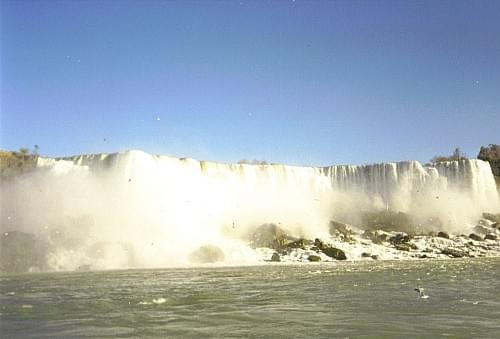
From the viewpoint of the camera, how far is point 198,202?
3066cm

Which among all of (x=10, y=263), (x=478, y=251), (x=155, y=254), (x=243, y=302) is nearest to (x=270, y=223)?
(x=155, y=254)

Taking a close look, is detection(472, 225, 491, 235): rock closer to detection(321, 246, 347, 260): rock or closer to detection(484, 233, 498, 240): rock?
detection(484, 233, 498, 240): rock

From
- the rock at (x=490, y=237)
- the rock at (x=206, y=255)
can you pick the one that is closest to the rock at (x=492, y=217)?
the rock at (x=490, y=237)

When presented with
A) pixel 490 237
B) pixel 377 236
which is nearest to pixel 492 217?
pixel 490 237

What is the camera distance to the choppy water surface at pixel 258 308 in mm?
6891

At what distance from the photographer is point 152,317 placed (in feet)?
26.7

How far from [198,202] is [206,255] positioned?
601cm

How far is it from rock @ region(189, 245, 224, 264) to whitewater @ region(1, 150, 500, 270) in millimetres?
391

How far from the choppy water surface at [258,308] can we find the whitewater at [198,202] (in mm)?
10397

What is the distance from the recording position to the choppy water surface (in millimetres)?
6891

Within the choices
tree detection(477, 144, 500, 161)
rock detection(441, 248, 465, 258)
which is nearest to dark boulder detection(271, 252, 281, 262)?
rock detection(441, 248, 465, 258)

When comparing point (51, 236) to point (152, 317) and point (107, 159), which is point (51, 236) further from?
point (152, 317)

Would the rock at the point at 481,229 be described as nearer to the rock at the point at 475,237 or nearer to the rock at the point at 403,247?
the rock at the point at 475,237

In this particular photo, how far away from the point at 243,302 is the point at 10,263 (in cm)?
1603
